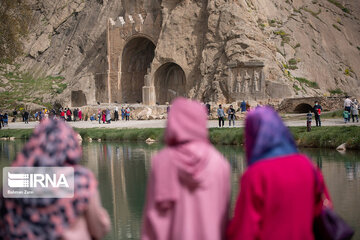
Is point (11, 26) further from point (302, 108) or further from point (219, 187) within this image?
point (219, 187)

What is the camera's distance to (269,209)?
480 cm

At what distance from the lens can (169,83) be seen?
159ft

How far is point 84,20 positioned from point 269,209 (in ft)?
196

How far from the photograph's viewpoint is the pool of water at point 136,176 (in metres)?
10.7

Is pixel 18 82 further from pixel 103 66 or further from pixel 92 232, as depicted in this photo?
pixel 92 232

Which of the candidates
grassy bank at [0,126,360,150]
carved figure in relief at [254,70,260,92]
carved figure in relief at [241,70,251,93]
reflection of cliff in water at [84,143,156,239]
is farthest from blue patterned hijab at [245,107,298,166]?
carved figure in relief at [241,70,251,93]

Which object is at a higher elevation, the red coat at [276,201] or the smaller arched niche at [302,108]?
the smaller arched niche at [302,108]

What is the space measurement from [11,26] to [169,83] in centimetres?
1458

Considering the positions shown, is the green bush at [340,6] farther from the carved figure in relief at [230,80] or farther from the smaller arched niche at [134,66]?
the carved figure in relief at [230,80]

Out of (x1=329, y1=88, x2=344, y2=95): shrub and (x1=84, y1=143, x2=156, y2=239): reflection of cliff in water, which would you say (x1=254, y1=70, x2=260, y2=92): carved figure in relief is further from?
(x1=84, y1=143, x2=156, y2=239): reflection of cliff in water

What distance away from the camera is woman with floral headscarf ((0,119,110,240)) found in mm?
4316

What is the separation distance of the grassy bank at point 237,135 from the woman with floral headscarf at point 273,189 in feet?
51.5

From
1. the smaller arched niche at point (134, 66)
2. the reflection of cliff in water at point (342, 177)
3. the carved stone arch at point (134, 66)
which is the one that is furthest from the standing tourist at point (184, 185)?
the smaller arched niche at point (134, 66)

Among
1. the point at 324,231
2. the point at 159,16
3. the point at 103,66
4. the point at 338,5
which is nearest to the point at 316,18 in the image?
the point at 338,5
